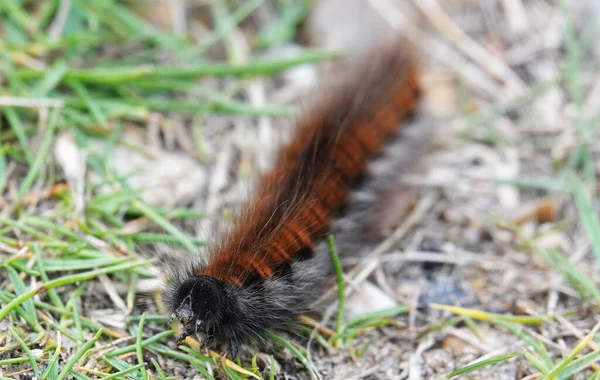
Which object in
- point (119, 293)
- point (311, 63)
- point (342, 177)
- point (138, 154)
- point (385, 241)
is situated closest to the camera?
point (119, 293)

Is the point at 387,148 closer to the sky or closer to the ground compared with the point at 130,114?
closer to the ground

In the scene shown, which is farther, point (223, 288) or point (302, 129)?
point (302, 129)

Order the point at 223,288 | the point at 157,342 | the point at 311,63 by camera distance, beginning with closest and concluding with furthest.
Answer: the point at 223,288
the point at 157,342
the point at 311,63

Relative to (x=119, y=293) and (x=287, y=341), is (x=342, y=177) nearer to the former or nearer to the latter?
(x=287, y=341)

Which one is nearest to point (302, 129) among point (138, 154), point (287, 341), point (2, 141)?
point (138, 154)

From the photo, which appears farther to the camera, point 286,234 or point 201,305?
point 286,234
